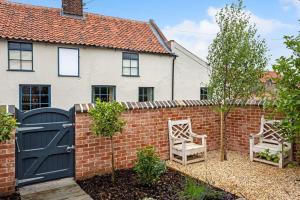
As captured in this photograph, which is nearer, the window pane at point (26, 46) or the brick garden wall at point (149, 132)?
the brick garden wall at point (149, 132)

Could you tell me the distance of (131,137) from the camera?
6660 mm

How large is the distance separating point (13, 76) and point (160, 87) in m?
9.10

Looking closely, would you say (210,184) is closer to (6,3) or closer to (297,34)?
(297,34)

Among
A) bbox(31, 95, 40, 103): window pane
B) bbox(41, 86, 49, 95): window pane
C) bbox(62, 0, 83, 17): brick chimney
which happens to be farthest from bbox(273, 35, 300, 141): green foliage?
bbox(62, 0, 83, 17): brick chimney

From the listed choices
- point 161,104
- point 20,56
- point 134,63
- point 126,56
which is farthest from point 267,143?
point 20,56

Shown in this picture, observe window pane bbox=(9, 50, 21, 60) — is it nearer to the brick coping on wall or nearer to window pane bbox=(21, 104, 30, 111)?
window pane bbox=(21, 104, 30, 111)

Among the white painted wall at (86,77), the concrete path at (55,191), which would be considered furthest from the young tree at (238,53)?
the white painted wall at (86,77)

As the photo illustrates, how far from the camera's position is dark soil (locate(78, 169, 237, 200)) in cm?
485

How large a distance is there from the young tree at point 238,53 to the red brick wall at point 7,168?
5265 mm

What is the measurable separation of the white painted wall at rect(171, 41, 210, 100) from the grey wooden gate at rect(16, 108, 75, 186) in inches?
522

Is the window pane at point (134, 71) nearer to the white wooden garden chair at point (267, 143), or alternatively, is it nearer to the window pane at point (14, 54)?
the window pane at point (14, 54)

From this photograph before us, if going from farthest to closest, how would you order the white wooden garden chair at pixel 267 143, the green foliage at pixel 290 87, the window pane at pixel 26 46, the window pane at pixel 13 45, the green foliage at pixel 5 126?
the window pane at pixel 26 46
the window pane at pixel 13 45
the white wooden garden chair at pixel 267 143
the green foliage at pixel 5 126
the green foliage at pixel 290 87

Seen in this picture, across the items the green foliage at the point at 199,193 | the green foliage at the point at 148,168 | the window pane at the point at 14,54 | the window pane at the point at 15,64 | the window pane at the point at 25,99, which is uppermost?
the window pane at the point at 14,54

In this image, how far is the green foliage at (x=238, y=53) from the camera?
6.88m
